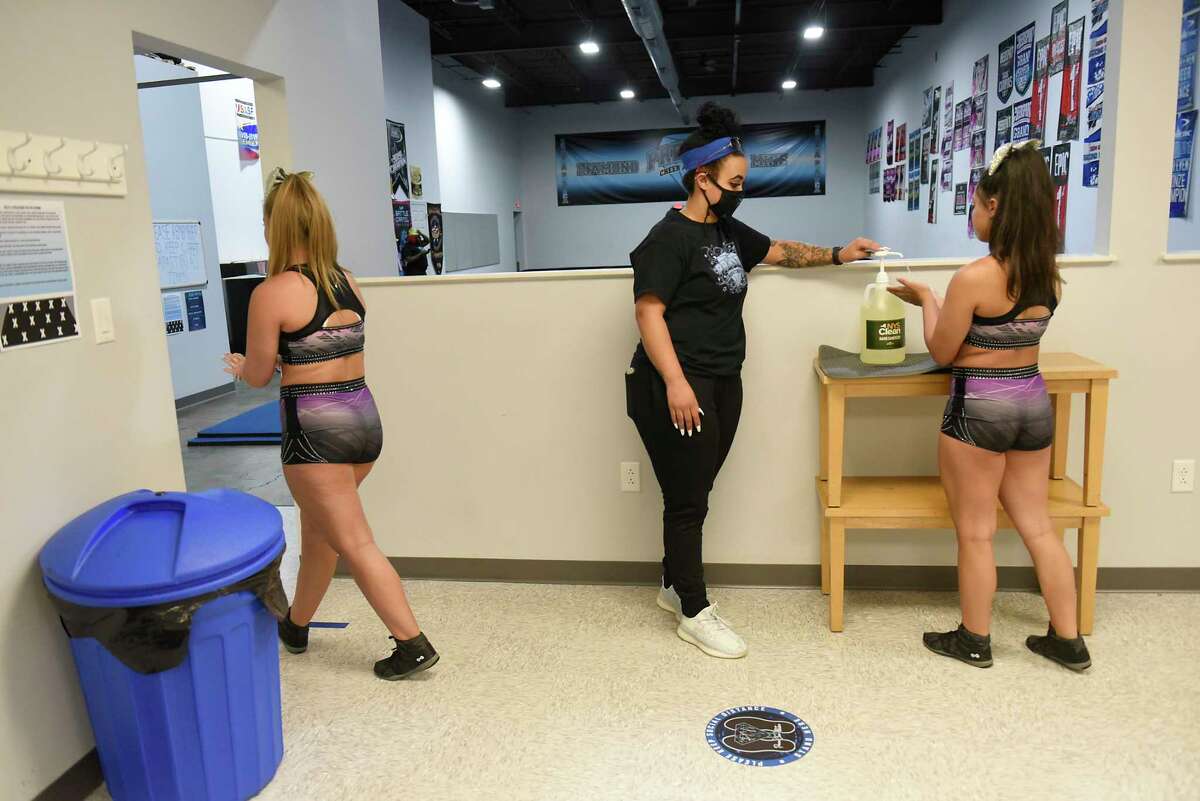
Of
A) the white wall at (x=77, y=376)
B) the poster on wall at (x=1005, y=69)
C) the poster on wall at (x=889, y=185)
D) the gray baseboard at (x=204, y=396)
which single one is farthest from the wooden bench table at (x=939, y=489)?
the poster on wall at (x=889, y=185)

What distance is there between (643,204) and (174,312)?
8872 mm

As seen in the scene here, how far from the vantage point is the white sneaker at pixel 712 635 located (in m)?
2.71

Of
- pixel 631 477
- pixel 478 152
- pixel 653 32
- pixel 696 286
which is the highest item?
pixel 653 32

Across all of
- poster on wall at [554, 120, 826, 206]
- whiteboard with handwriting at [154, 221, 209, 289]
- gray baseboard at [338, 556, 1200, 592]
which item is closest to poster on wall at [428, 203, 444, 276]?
whiteboard with handwriting at [154, 221, 209, 289]

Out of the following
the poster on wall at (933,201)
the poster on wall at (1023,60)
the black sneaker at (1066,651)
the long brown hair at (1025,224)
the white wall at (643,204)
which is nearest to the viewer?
the long brown hair at (1025,224)

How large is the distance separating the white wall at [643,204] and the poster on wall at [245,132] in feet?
22.8

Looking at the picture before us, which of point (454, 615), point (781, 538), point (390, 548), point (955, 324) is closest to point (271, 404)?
point (390, 548)

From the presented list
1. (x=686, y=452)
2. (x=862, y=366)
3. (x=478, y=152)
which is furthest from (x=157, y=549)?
(x=478, y=152)

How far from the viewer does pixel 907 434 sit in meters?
3.05

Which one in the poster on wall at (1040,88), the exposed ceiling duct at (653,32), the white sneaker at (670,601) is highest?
the exposed ceiling duct at (653,32)

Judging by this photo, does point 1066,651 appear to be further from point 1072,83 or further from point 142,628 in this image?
point 1072,83

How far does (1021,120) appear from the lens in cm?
609

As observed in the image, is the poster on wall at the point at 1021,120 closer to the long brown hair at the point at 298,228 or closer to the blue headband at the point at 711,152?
the blue headband at the point at 711,152

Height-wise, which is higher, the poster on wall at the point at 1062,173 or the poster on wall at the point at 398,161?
the poster on wall at the point at 398,161
